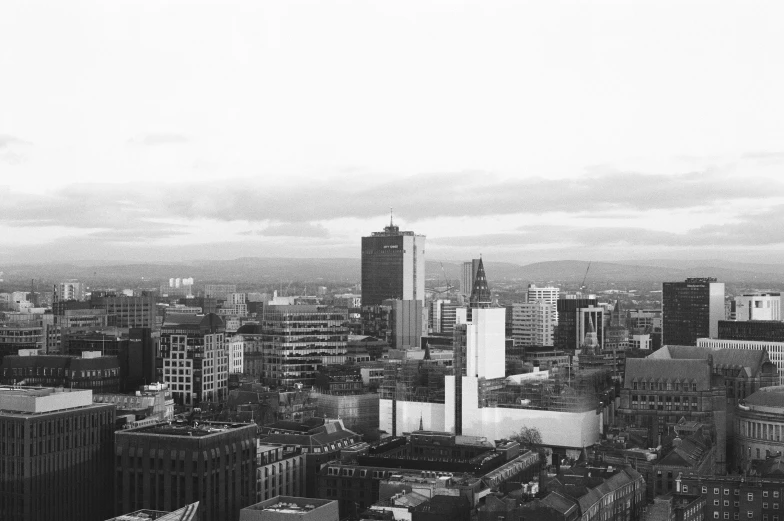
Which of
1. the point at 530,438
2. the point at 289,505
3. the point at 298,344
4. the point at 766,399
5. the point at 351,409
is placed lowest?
the point at 530,438

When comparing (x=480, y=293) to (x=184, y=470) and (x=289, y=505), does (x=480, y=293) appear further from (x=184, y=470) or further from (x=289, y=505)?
(x=289, y=505)

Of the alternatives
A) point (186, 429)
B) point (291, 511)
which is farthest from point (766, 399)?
point (291, 511)

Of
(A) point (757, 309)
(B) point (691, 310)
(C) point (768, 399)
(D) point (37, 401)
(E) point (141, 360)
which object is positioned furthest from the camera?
(A) point (757, 309)

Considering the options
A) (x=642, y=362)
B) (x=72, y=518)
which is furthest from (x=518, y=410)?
(x=72, y=518)

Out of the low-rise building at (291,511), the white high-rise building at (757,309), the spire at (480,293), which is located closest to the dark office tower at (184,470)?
the low-rise building at (291,511)

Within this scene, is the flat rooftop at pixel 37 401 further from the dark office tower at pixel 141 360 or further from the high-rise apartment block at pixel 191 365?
the dark office tower at pixel 141 360

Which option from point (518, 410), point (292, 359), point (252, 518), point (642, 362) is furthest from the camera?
point (292, 359)

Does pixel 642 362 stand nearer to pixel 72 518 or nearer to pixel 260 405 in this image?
pixel 260 405
